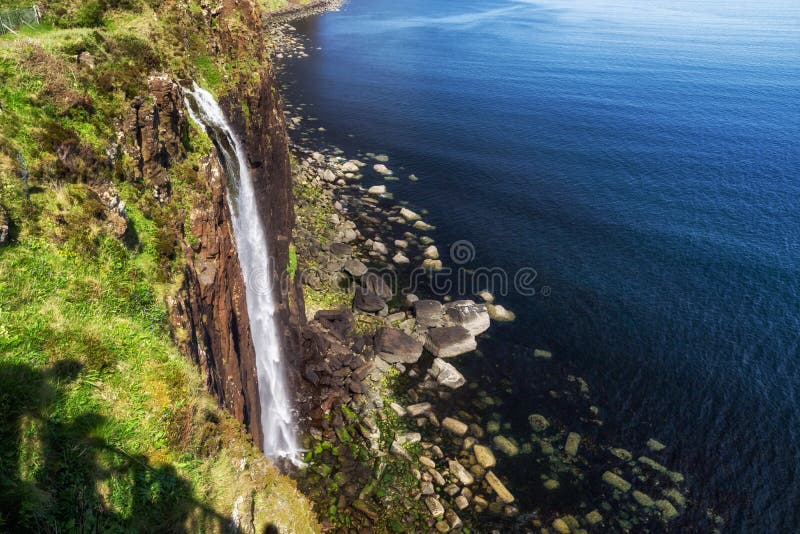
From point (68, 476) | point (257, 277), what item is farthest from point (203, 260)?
point (68, 476)

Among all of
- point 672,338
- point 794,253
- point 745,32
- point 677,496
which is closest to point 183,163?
point 677,496

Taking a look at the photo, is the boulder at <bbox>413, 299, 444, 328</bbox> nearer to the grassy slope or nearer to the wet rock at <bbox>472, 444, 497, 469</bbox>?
the wet rock at <bbox>472, 444, 497, 469</bbox>

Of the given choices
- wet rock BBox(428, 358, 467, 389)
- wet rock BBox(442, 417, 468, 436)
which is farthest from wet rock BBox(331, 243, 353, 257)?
wet rock BBox(442, 417, 468, 436)

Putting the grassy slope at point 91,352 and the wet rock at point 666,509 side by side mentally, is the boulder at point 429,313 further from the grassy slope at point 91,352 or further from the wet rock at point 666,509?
the grassy slope at point 91,352

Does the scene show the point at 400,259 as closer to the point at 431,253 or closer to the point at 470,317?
the point at 431,253

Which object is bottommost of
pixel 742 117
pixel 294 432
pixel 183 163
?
pixel 294 432

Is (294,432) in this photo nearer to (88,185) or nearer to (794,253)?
(88,185)

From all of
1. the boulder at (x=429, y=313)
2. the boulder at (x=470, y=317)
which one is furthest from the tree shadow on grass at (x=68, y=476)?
the boulder at (x=470, y=317)
